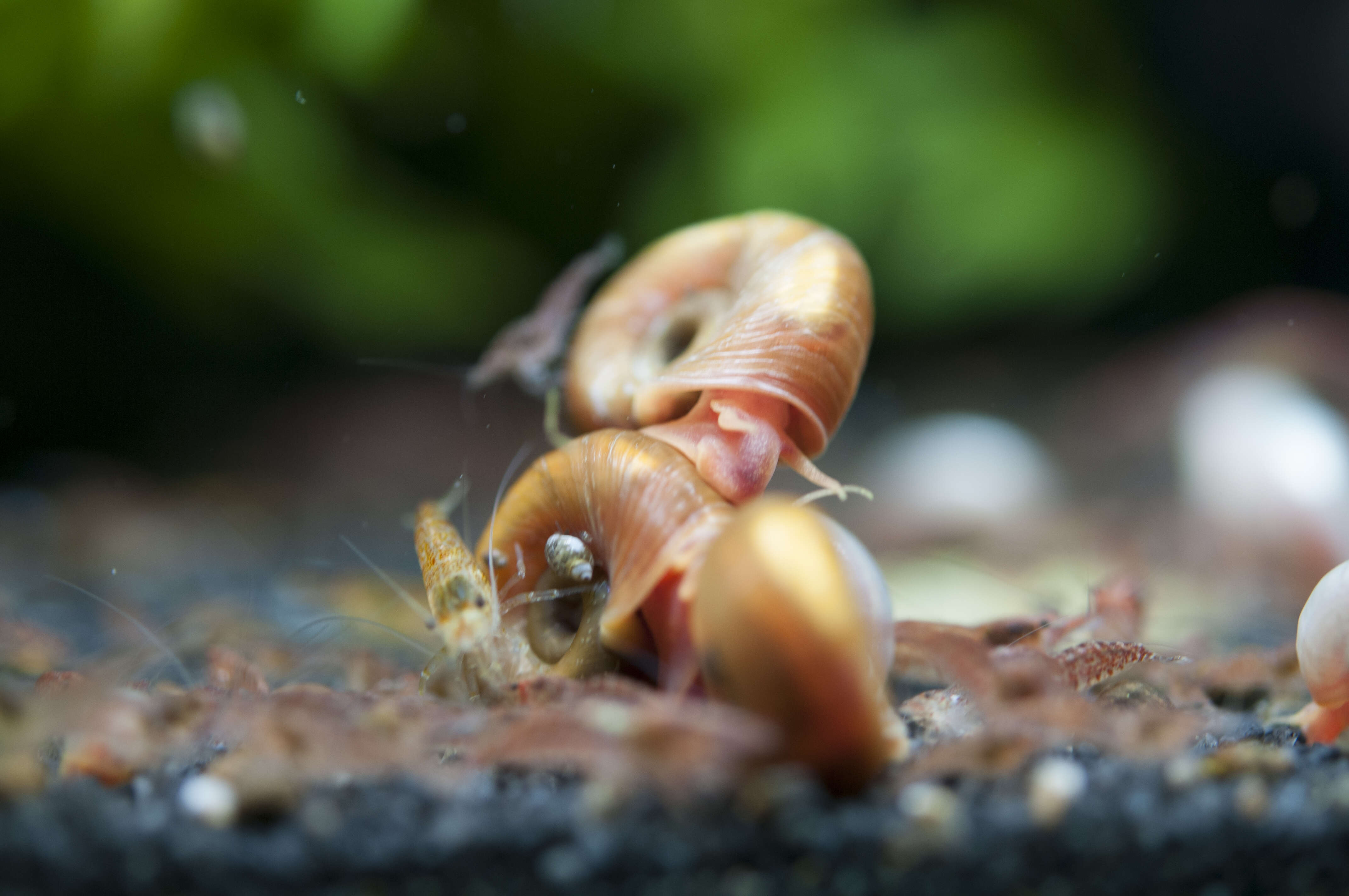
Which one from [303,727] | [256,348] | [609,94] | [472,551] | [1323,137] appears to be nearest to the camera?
[303,727]

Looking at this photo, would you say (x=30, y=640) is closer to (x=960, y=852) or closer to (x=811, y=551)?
(x=811, y=551)

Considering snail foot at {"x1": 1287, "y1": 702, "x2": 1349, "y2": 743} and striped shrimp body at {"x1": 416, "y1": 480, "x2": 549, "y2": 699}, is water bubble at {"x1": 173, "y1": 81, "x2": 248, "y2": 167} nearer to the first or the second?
striped shrimp body at {"x1": 416, "y1": 480, "x2": 549, "y2": 699}

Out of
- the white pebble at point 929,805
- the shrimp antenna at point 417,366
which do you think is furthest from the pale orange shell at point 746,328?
the shrimp antenna at point 417,366

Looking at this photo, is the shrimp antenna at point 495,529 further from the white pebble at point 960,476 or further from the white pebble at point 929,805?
the white pebble at point 960,476

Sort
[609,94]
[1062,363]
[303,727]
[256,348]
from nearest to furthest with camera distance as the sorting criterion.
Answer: [303,727], [609,94], [256,348], [1062,363]

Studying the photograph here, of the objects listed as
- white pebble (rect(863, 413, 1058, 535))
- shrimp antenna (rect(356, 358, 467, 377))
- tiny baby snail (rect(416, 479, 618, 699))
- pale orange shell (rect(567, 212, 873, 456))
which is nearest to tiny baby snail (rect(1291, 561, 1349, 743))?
pale orange shell (rect(567, 212, 873, 456))

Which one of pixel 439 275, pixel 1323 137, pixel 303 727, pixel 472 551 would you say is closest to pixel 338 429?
pixel 439 275

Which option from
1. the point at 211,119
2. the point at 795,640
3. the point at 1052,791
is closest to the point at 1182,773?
the point at 1052,791
